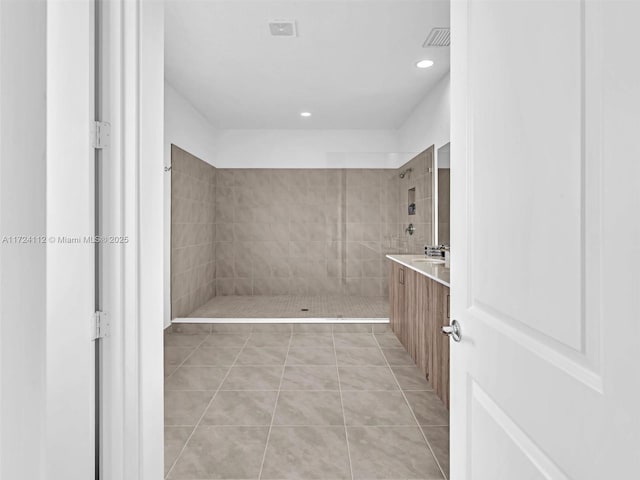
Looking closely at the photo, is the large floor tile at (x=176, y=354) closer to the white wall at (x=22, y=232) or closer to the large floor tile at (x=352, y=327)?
the large floor tile at (x=352, y=327)

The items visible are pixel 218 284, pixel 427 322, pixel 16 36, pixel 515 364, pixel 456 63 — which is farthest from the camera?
pixel 218 284

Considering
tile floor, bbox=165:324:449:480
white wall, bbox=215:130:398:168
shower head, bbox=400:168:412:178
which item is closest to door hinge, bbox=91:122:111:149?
tile floor, bbox=165:324:449:480

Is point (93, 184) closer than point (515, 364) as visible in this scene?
No

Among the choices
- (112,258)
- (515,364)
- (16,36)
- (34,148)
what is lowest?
(515,364)

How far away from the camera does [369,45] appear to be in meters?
3.19

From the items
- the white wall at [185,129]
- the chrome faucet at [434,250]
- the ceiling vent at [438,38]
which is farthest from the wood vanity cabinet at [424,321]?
the white wall at [185,129]

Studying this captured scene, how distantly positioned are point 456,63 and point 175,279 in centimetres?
Result: 393

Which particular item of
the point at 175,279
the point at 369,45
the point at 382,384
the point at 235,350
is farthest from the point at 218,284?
the point at 369,45

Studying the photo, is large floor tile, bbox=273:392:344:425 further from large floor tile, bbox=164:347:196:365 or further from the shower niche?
the shower niche

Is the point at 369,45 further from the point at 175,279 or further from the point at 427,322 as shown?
the point at 175,279

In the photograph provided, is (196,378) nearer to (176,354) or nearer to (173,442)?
(176,354)

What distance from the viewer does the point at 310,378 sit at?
302cm

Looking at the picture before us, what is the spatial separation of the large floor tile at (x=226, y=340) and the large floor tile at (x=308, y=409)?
134 centimetres

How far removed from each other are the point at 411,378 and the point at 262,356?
53.9 inches
